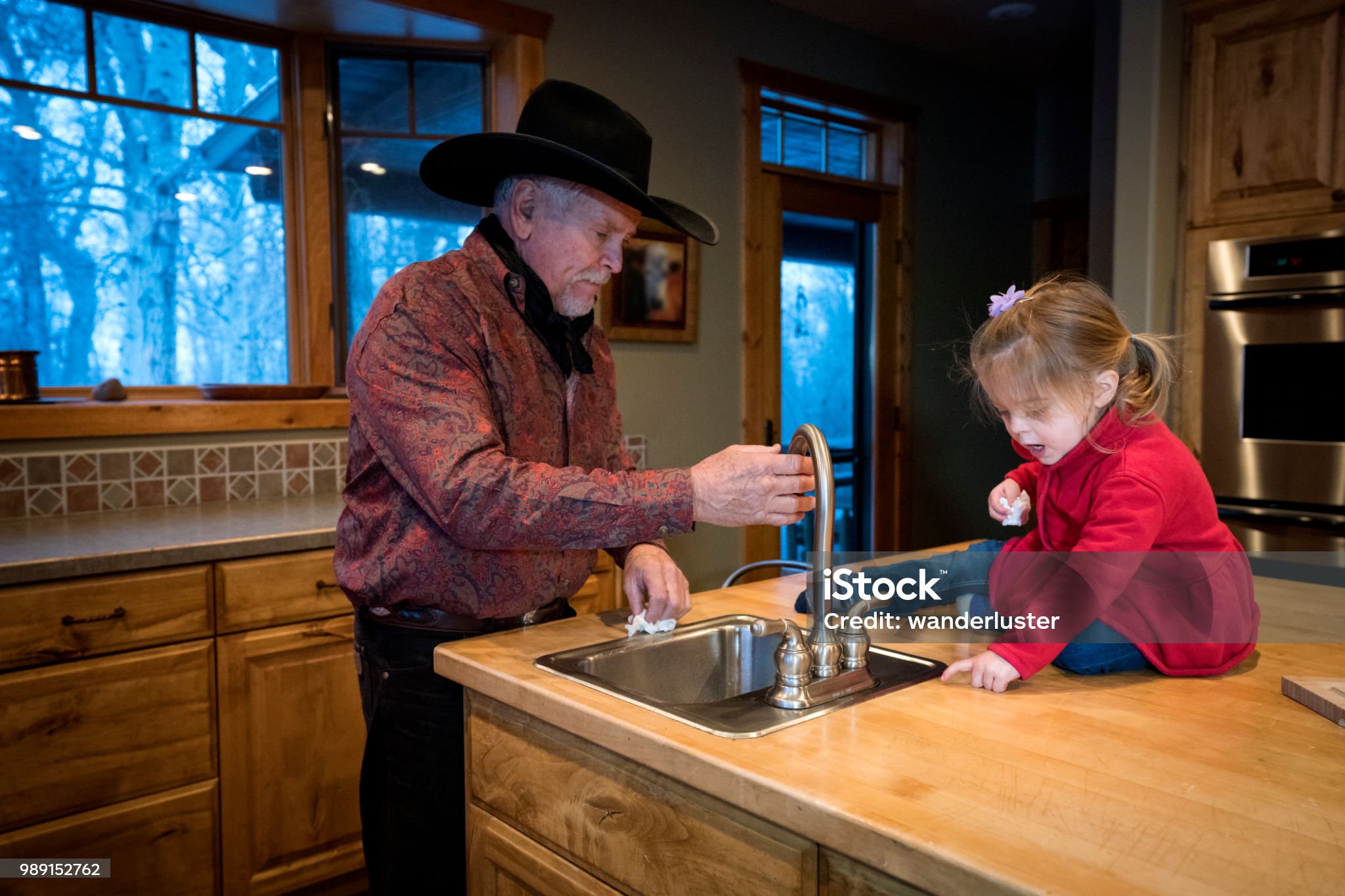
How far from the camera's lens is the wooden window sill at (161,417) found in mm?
2420

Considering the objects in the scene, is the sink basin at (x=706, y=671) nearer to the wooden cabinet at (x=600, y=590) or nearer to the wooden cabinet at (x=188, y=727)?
the wooden cabinet at (x=188, y=727)

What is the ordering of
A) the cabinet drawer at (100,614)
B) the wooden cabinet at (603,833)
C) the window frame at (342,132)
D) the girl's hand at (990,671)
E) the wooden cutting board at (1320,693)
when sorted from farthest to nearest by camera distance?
the window frame at (342,132)
the cabinet drawer at (100,614)
the girl's hand at (990,671)
the wooden cutting board at (1320,693)
the wooden cabinet at (603,833)

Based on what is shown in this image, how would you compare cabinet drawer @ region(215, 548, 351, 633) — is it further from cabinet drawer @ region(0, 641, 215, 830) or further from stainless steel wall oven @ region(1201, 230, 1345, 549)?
stainless steel wall oven @ region(1201, 230, 1345, 549)

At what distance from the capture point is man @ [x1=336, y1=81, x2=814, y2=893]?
1198 millimetres

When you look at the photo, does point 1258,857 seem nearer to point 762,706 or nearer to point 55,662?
point 762,706

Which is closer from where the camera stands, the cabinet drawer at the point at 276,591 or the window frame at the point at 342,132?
the cabinet drawer at the point at 276,591

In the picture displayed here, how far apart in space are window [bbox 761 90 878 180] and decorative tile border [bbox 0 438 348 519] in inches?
90.3

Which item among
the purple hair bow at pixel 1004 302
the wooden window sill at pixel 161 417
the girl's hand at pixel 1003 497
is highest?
the purple hair bow at pixel 1004 302

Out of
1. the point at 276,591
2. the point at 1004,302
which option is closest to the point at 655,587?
the point at 1004,302

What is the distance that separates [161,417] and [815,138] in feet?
9.72

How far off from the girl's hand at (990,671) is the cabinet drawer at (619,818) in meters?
0.35

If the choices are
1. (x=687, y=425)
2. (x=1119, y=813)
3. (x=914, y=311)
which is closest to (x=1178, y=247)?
(x=914, y=311)

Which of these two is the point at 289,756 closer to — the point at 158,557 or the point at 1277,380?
the point at 158,557

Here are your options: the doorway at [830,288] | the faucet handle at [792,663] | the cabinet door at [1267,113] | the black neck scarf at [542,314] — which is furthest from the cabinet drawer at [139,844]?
the cabinet door at [1267,113]
